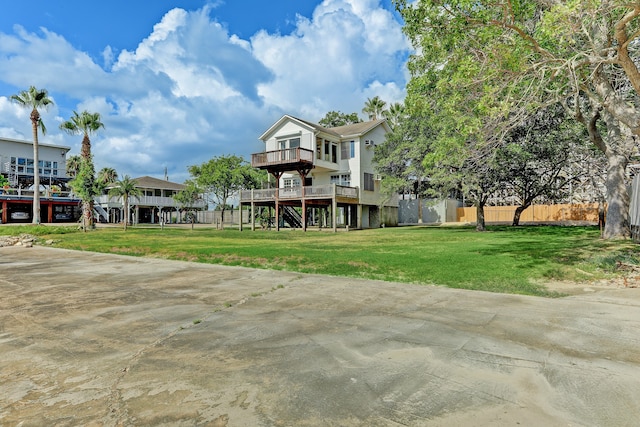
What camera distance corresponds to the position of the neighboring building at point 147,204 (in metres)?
52.2

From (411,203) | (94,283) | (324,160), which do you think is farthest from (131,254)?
(411,203)

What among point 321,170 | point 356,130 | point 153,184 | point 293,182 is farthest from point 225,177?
point 153,184

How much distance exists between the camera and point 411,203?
39.7 metres

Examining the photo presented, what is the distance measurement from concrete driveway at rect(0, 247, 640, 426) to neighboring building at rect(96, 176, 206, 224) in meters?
48.8

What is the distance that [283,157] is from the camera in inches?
1157

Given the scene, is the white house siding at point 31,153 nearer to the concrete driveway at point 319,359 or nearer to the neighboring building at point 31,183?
the neighboring building at point 31,183

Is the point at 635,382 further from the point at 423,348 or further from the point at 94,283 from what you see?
the point at 94,283

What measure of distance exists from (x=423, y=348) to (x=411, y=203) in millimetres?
36687

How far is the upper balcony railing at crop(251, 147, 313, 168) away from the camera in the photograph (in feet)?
93.8

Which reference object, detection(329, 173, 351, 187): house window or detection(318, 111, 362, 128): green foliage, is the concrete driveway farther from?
detection(318, 111, 362, 128): green foliage

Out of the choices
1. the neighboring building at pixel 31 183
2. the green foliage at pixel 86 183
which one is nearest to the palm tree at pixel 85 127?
the green foliage at pixel 86 183

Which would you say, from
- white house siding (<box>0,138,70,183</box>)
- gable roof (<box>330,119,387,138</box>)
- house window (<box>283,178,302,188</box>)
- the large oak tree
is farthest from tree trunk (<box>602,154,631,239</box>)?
→ white house siding (<box>0,138,70,183</box>)

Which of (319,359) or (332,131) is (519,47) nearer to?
(319,359)

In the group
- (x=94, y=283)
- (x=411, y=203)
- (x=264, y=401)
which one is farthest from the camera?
(x=411, y=203)
